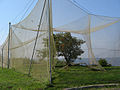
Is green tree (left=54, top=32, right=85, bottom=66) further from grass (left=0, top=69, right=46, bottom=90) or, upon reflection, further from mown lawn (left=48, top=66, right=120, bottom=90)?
grass (left=0, top=69, right=46, bottom=90)

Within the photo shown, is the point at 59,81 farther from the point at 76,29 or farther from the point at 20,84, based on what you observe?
the point at 76,29

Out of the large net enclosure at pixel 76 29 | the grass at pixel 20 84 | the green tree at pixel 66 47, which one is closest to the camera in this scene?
the grass at pixel 20 84

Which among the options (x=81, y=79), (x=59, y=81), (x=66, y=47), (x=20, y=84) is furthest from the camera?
(x=66, y=47)

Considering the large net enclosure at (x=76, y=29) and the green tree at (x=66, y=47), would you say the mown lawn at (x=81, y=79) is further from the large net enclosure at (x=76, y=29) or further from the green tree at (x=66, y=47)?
the green tree at (x=66, y=47)

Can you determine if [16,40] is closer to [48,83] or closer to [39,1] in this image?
[39,1]

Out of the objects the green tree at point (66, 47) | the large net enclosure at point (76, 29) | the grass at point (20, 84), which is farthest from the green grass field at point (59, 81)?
the green tree at point (66, 47)

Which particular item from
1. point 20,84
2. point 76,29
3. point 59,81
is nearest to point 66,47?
point 76,29

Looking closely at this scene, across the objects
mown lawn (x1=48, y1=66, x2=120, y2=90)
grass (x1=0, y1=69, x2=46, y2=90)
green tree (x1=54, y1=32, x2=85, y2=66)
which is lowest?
grass (x1=0, y1=69, x2=46, y2=90)

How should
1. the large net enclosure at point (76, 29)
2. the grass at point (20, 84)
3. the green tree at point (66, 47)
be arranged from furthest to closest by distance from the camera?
the green tree at point (66, 47) → the large net enclosure at point (76, 29) → the grass at point (20, 84)

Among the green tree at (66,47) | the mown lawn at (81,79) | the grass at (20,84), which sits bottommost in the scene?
the grass at (20,84)

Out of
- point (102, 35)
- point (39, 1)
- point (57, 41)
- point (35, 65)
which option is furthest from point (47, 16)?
point (57, 41)

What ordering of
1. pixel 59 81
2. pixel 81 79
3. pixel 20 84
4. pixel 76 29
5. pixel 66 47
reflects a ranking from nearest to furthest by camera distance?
1. pixel 20 84
2. pixel 59 81
3. pixel 81 79
4. pixel 76 29
5. pixel 66 47

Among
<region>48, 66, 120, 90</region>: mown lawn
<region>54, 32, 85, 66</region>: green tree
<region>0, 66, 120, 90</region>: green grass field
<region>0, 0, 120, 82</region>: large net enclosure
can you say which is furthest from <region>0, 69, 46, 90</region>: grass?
<region>54, 32, 85, 66</region>: green tree

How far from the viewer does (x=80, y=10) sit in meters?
6.57
